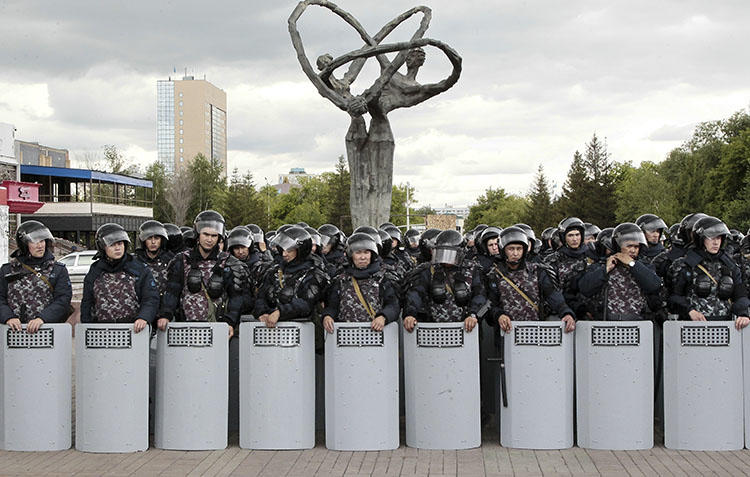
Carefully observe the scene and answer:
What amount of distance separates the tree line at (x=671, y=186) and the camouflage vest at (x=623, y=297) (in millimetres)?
47610

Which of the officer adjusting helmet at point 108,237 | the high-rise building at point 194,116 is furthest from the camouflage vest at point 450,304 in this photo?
the high-rise building at point 194,116

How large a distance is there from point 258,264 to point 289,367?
1.58m

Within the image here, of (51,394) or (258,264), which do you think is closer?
(51,394)

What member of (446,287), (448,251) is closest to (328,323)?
(446,287)

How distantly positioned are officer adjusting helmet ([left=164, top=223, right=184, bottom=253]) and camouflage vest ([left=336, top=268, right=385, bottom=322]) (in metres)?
2.69

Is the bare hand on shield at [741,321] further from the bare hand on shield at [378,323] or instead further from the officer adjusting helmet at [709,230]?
the bare hand on shield at [378,323]

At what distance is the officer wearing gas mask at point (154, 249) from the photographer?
8375 millimetres

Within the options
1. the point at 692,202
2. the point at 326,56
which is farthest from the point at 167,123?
the point at 326,56

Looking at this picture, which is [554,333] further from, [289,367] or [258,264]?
[258,264]

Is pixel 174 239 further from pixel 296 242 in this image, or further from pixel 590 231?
pixel 590 231

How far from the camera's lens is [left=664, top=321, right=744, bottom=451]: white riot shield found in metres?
6.79

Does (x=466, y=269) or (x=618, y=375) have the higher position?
(x=466, y=269)

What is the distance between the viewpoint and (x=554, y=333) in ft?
22.6

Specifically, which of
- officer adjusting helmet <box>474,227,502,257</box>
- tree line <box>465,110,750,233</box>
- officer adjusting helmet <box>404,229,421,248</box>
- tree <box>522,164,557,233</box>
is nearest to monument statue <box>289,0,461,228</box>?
officer adjusting helmet <box>404,229,421,248</box>
